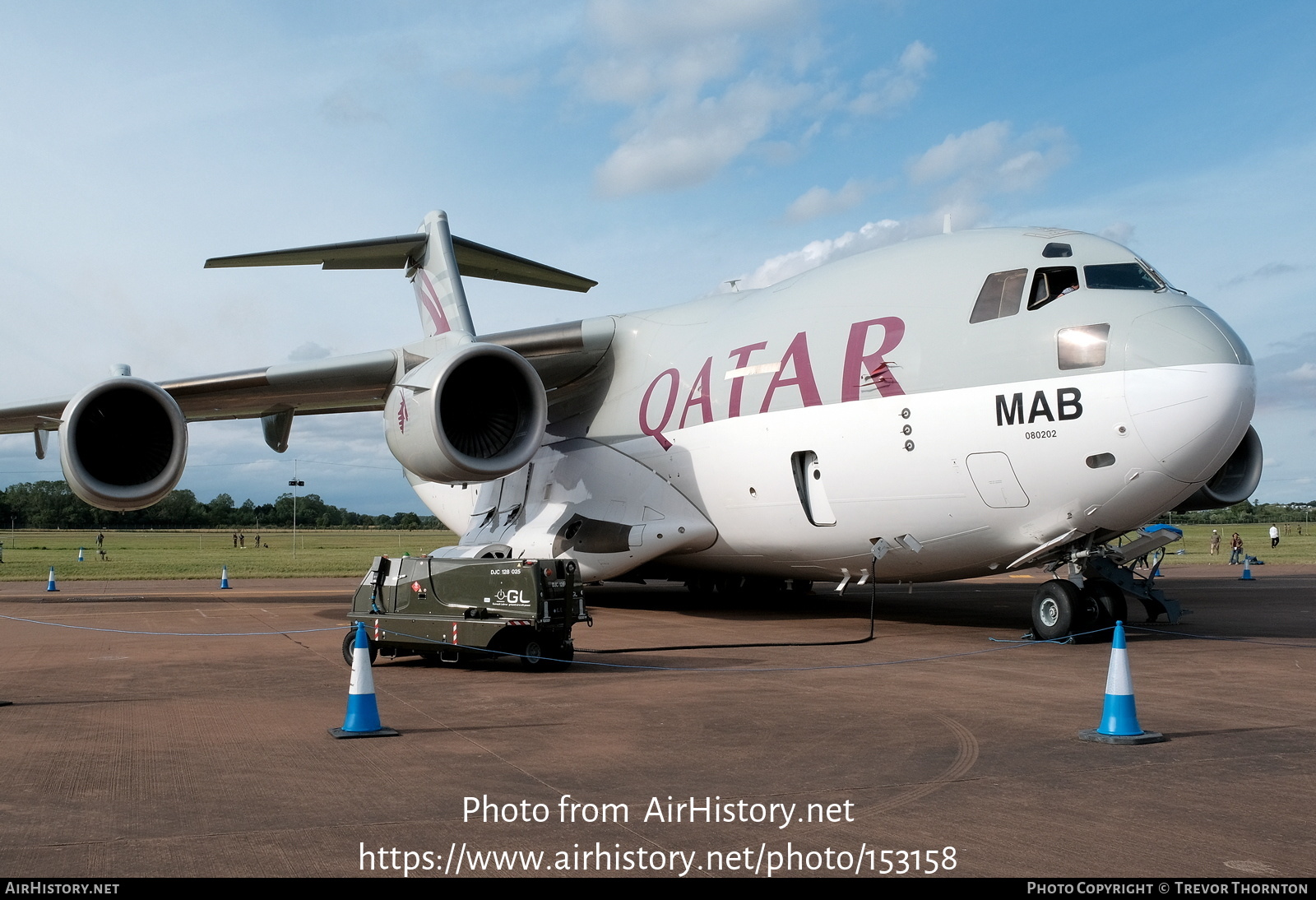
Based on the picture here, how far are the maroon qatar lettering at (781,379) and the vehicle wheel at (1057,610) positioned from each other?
279cm

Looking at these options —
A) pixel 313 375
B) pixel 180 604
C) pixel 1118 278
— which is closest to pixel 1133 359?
pixel 1118 278

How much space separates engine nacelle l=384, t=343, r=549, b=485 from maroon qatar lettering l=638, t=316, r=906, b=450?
1755 mm

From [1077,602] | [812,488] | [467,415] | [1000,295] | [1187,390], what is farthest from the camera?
[467,415]

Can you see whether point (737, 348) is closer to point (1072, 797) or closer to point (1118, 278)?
point (1118, 278)


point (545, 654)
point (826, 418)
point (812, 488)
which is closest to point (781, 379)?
point (826, 418)

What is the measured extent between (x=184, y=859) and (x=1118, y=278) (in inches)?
391

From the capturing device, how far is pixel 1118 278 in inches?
437

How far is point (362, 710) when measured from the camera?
7.17m

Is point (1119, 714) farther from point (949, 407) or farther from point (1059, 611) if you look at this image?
point (1059, 611)

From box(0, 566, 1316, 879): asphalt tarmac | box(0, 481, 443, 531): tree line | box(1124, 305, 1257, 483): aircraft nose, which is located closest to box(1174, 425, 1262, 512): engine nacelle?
box(0, 566, 1316, 879): asphalt tarmac

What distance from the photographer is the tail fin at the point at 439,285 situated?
16.7 metres

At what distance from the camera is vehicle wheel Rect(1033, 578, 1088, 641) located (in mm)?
11797

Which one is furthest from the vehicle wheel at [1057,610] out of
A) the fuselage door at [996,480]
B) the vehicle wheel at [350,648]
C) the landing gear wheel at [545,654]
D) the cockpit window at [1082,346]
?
the vehicle wheel at [350,648]

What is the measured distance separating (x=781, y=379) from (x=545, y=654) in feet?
15.1
